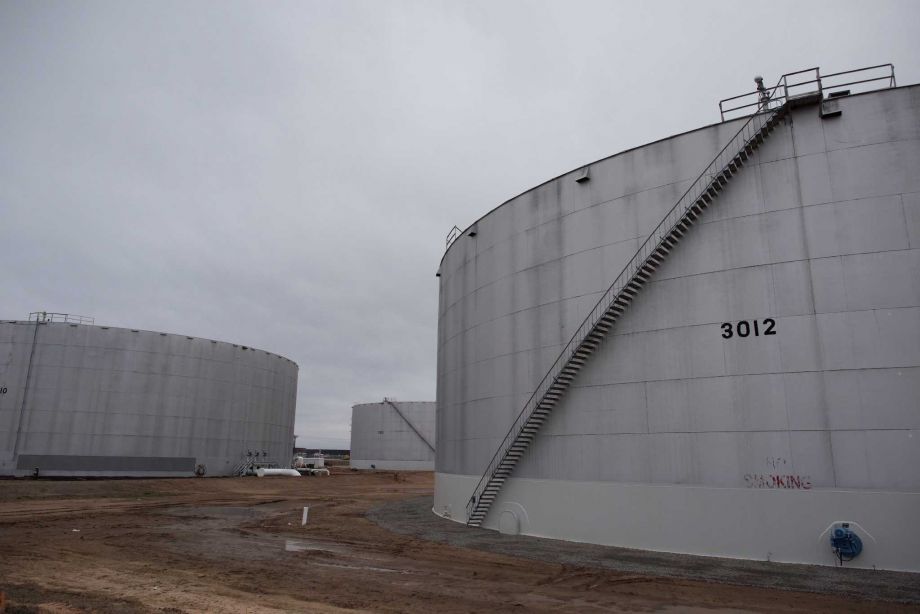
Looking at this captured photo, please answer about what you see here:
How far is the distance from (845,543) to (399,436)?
68.7 meters

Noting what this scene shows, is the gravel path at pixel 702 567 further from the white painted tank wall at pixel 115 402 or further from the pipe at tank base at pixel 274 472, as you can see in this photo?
the pipe at tank base at pixel 274 472

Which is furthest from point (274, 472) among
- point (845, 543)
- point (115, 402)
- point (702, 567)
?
point (845, 543)

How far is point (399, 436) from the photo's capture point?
3150 inches

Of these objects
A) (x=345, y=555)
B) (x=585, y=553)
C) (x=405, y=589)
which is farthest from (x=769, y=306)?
(x=345, y=555)

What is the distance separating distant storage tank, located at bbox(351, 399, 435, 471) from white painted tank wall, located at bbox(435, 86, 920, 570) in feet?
192

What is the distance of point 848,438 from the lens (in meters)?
15.3

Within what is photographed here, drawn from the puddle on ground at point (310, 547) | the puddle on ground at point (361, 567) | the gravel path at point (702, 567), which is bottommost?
the puddle on ground at point (310, 547)

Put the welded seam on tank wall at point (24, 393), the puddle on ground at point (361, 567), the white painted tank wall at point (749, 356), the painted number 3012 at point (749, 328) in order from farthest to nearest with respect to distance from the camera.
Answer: the welded seam on tank wall at point (24, 393), the painted number 3012 at point (749, 328), the white painted tank wall at point (749, 356), the puddle on ground at point (361, 567)

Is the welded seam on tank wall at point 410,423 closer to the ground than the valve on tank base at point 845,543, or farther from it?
farther from it

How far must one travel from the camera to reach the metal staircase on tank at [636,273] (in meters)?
18.0

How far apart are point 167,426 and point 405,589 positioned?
4349cm

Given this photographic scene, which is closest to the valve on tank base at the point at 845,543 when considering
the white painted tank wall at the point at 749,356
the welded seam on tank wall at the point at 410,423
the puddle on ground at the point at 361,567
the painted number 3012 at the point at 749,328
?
the white painted tank wall at the point at 749,356

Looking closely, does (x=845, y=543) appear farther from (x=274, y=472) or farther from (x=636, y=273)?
(x=274, y=472)

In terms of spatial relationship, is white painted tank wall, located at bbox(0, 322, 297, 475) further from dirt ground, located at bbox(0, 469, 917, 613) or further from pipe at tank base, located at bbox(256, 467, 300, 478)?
dirt ground, located at bbox(0, 469, 917, 613)
